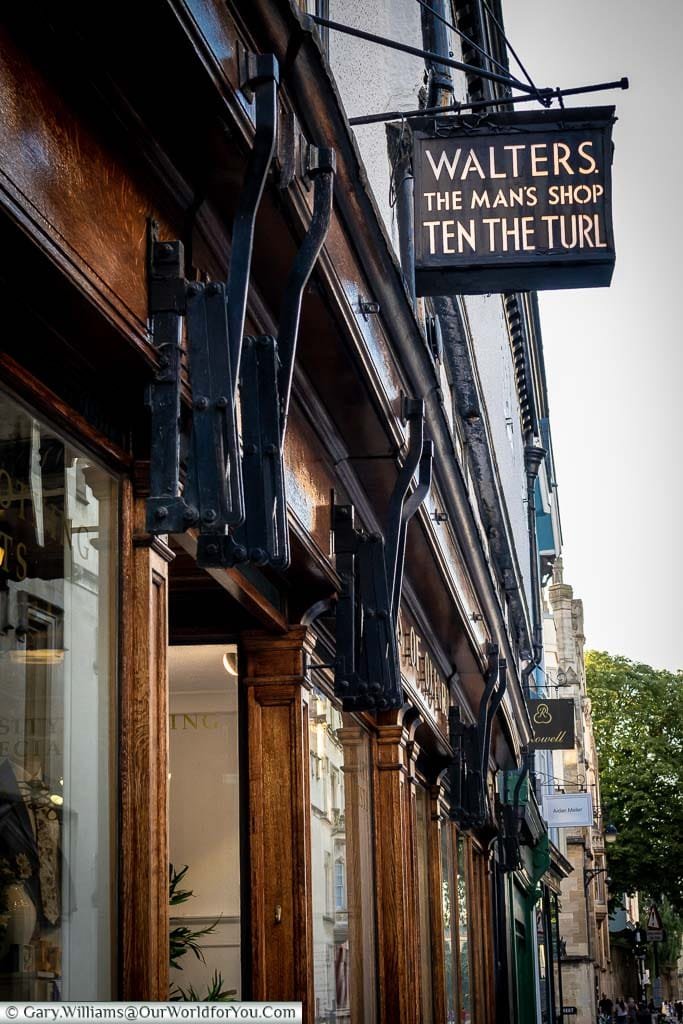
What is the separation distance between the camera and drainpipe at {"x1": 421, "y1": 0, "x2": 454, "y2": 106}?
11.2 meters

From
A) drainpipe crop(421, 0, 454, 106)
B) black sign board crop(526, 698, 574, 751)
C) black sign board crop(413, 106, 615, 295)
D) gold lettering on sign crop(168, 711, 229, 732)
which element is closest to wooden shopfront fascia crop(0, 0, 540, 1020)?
black sign board crop(413, 106, 615, 295)

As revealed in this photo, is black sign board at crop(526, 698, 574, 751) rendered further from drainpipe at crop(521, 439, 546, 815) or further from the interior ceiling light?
the interior ceiling light

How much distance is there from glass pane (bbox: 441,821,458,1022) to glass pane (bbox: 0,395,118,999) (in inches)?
327

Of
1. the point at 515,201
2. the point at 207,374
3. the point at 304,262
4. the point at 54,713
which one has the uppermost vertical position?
the point at 515,201

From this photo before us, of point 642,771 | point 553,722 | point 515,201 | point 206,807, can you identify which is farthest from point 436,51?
point 642,771

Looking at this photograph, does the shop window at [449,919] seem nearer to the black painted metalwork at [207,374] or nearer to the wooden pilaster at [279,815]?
the wooden pilaster at [279,815]

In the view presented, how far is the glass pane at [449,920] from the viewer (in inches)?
507

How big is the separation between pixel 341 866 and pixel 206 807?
1074mm

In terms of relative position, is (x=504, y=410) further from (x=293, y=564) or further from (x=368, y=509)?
(x=293, y=564)

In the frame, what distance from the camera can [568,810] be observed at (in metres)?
32.1

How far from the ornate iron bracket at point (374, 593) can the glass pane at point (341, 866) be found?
66cm

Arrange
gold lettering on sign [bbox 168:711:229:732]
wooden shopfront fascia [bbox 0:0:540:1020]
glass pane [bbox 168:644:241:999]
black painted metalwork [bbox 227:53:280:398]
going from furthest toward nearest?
gold lettering on sign [bbox 168:711:229:732] → glass pane [bbox 168:644:241:999] → black painted metalwork [bbox 227:53:280:398] → wooden shopfront fascia [bbox 0:0:540:1020]

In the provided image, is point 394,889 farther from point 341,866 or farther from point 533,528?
point 533,528

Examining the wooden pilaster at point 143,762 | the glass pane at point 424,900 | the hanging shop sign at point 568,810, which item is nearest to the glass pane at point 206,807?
the wooden pilaster at point 143,762
